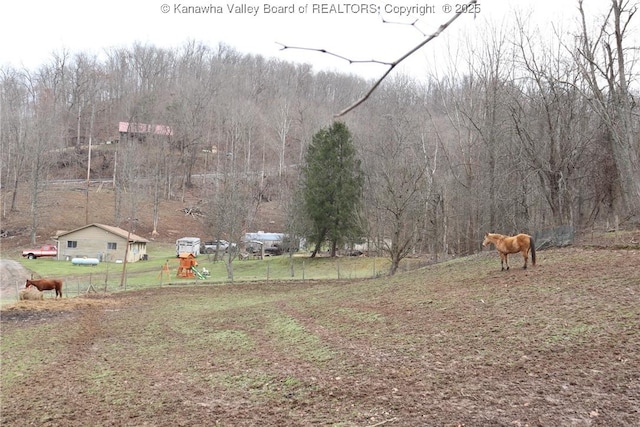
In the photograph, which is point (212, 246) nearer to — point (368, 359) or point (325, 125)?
point (325, 125)

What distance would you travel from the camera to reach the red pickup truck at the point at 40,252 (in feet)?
158

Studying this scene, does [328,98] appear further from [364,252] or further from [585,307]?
[585,307]

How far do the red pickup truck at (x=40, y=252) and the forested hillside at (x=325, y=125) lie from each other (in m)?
5.44

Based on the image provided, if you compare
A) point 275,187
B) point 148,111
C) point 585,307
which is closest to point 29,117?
point 148,111

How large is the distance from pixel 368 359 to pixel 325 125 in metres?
48.7

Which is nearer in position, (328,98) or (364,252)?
(364,252)

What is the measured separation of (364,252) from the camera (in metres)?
47.5

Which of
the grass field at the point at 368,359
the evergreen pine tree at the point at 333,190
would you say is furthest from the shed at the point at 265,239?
the grass field at the point at 368,359

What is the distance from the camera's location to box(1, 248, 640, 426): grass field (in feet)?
22.8

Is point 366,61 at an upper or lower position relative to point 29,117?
lower

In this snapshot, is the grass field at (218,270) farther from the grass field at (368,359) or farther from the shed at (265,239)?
the grass field at (368,359)

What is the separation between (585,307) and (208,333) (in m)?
8.92

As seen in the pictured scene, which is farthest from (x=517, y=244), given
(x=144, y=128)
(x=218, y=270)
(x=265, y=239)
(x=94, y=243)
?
(x=144, y=128)

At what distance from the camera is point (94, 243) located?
161ft
